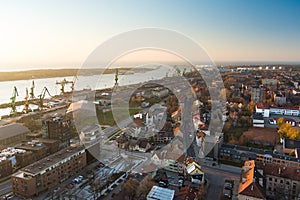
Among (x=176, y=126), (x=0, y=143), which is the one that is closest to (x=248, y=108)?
(x=176, y=126)

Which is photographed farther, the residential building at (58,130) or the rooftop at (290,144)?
the residential building at (58,130)

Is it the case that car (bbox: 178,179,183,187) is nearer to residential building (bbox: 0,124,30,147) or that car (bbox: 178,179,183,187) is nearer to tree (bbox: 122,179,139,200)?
tree (bbox: 122,179,139,200)

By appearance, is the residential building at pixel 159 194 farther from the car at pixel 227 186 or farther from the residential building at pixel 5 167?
the residential building at pixel 5 167

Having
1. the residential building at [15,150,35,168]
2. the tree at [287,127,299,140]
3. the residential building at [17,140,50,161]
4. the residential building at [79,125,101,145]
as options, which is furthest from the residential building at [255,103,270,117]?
the residential building at [15,150,35,168]

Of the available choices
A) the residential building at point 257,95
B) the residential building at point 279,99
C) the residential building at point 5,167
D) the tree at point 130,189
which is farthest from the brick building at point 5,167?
the residential building at point 279,99

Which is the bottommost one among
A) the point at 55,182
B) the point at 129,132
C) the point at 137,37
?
the point at 55,182

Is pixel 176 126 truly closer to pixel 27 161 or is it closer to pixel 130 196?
pixel 130 196

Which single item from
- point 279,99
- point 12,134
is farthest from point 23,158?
point 279,99
